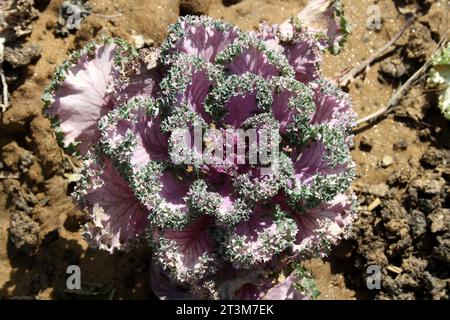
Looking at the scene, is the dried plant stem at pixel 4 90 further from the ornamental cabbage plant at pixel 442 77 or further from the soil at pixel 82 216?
the ornamental cabbage plant at pixel 442 77

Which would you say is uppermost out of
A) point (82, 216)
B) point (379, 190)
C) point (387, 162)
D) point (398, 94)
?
point (398, 94)

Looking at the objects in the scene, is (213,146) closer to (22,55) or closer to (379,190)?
(379,190)

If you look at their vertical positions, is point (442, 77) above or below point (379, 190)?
above

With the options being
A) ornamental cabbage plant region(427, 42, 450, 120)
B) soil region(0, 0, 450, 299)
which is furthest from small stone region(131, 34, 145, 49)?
ornamental cabbage plant region(427, 42, 450, 120)

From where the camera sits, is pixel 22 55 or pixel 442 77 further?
pixel 442 77

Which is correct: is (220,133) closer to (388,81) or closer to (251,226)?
(251,226)

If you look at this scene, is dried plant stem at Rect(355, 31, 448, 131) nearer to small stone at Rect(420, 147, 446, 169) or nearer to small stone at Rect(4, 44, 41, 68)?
small stone at Rect(420, 147, 446, 169)

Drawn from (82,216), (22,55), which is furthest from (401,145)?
(22,55)
